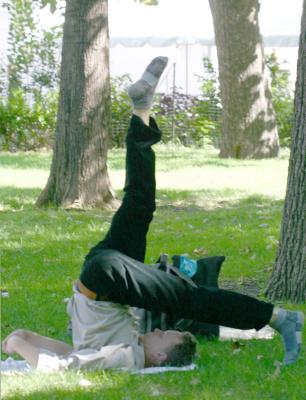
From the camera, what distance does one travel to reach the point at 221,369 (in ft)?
17.0

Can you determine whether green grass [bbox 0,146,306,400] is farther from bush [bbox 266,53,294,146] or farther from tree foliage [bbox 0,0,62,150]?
bush [bbox 266,53,294,146]

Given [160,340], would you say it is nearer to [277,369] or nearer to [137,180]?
[277,369]

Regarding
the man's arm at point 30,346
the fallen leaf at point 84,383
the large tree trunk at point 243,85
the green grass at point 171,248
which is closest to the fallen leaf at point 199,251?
the green grass at point 171,248

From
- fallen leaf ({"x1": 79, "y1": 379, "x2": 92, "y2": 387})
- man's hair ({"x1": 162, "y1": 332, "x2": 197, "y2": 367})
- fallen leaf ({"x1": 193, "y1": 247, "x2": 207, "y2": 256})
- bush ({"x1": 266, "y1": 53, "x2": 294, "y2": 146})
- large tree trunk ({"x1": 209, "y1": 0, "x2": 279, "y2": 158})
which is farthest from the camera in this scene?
bush ({"x1": 266, "y1": 53, "x2": 294, "y2": 146})

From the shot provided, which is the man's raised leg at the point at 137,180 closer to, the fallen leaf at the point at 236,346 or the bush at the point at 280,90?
the fallen leaf at the point at 236,346

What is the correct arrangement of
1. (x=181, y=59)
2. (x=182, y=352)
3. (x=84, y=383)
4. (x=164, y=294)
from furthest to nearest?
(x=181, y=59)
(x=182, y=352)
(x=164, y=294)
(x=84, y=383)

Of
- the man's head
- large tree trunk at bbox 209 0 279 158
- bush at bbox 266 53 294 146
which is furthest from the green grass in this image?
bush at bbox 266 53 294 146

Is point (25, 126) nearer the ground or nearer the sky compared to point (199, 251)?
nearer the sky

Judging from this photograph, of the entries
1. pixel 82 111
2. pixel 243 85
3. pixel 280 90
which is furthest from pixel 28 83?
pixel 82 111

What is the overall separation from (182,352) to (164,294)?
1.11ft

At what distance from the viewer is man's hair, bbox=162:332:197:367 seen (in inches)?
204

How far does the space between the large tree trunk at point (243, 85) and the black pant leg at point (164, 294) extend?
13.5 m

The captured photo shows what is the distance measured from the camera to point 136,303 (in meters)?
5.09

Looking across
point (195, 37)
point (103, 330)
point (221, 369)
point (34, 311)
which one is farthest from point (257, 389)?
point (195, 37)
